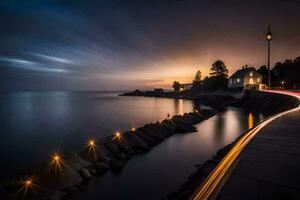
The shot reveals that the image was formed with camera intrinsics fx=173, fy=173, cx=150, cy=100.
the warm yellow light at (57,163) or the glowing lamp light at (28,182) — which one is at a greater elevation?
the warm yellow light at (57,163)

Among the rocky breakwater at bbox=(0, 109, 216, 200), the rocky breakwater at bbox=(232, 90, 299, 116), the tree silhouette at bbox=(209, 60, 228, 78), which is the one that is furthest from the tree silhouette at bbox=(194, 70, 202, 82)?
the rocky breakwater at bbox=(0, 109, 216, 200)

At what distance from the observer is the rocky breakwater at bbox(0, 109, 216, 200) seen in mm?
9586

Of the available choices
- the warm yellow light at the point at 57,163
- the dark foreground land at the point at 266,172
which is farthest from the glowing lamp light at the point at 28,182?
the dark foreground land at the point at 266,172

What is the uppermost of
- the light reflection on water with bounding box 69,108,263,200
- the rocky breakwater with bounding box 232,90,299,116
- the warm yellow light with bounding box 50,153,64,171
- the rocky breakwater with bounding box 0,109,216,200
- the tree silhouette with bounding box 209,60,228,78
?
the tree silhouette with bounding box 209,60,228,78

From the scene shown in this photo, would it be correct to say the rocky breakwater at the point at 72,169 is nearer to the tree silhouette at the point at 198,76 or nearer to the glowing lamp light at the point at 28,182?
the glowing lamp light at the point at 28,182

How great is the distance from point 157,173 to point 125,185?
283 cm

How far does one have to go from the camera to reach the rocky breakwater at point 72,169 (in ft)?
31.4

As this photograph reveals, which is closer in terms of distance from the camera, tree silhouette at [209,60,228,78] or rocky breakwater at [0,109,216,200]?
rocky breakwater at [0,109,216,200]

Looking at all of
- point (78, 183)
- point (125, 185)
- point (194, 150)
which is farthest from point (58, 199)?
point (194, 150)

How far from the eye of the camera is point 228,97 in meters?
67.2

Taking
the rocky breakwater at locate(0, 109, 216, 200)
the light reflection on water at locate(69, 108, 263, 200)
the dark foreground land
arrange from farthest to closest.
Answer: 1. the light reflection on water at locate(69, 108, 263, 200)
2. the rocky breakwater at locate(0, 109, 216, 200)
3. the dark foreground land

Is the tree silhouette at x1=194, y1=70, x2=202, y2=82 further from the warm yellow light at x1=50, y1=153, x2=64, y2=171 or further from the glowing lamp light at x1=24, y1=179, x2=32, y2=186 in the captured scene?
the glowing lamp light at x1=24, y1=179, x2=32, y2=186

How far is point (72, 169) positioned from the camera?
11625mm

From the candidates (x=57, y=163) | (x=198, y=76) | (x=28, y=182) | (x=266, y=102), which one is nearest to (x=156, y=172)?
(x=57, y=163)
